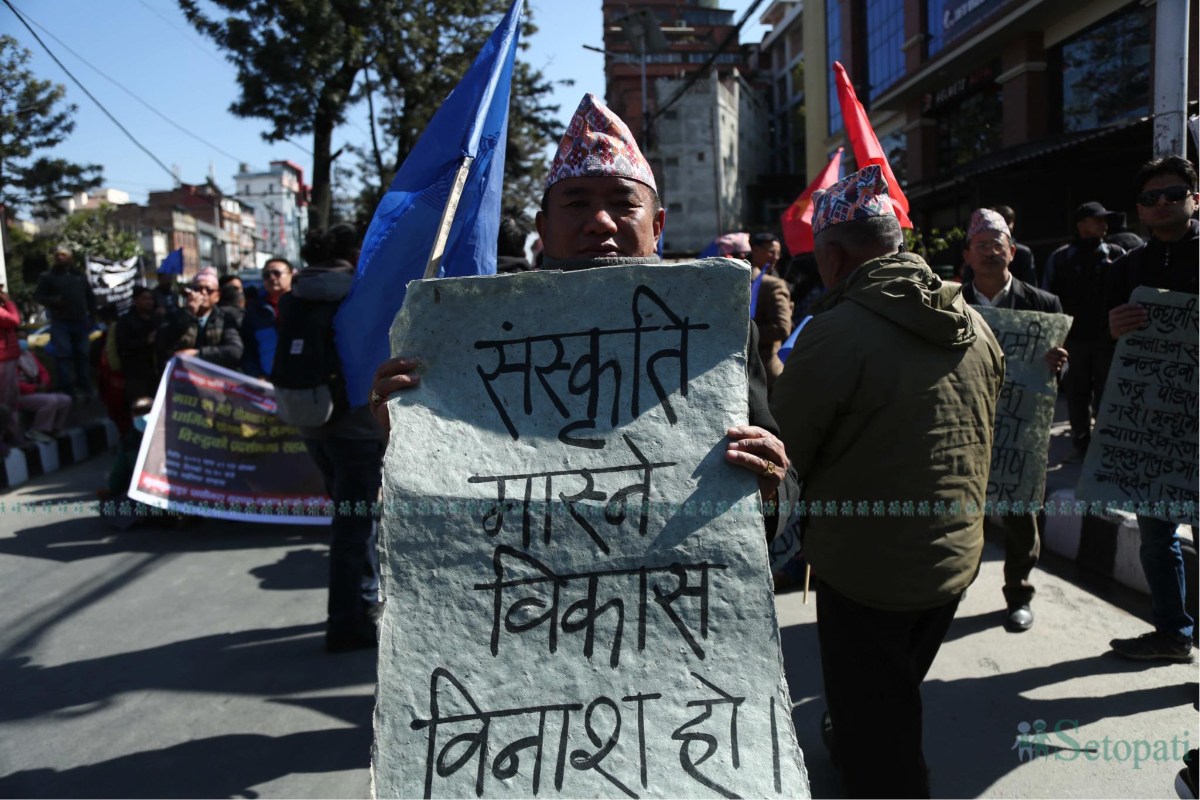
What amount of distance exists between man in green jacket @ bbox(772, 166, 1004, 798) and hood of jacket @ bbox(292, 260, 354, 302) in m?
2.80

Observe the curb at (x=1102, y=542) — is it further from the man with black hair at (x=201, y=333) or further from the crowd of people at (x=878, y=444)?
the man with black hair at (x=201, y=333)

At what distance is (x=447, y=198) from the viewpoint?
3.02m

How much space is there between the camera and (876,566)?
246 cm

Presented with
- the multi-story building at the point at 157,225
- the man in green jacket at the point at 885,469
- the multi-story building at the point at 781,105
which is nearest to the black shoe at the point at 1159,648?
the man in green jacket at the point at 885,469

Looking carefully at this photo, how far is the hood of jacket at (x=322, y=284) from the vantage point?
4500mm

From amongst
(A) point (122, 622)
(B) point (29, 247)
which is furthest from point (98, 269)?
(B) point (29, 247)

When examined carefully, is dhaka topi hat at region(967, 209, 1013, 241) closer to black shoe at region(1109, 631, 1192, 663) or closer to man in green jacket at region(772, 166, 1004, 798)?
black shoe at region(1109, 631, 1192, 663)

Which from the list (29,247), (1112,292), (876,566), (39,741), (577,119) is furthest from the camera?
(29,247)

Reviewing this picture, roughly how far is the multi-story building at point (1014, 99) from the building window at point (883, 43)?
0.04 meters

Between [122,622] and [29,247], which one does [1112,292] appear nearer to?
[122,622]

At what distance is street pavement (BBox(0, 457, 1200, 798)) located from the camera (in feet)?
10.5

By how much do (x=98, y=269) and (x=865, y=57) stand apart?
2014 centimetres

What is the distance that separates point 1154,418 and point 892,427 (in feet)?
6.65

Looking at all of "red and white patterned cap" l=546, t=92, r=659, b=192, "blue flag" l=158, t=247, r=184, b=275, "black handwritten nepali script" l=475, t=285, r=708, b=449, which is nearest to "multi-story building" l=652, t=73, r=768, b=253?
"blue flag" l=158, t=247, r=184, b=275
